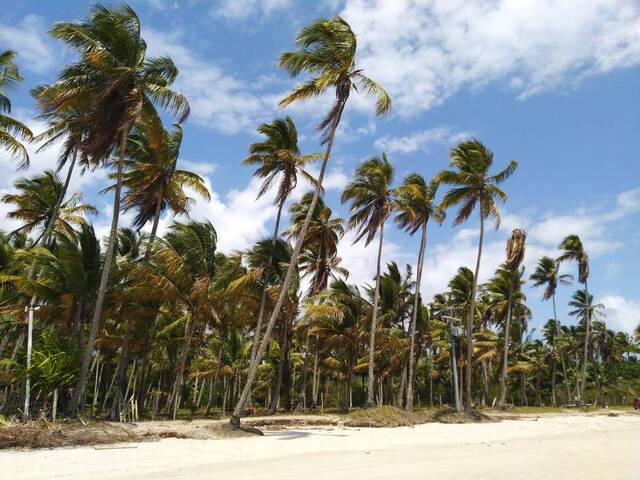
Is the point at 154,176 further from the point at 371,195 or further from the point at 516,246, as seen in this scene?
the point at 516,246

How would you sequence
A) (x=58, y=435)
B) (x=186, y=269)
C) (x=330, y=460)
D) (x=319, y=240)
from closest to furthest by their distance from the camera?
1. (x=330, y=460)
2. (x=58, y=435)
3. (x=186, y=269)
4. (x=319, y=240)

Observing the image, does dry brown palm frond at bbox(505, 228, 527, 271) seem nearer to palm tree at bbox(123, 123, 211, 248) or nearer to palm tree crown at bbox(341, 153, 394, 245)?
palm tree crown at bbox(341, 153, 394, 245)

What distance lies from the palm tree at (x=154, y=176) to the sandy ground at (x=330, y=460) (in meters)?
10.8

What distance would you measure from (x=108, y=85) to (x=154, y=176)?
5.74 metres

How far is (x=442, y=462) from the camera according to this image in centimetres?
968

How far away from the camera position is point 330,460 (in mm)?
9773

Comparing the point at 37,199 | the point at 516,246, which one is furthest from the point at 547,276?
the point at 37,199

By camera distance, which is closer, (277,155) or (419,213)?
(277,155)

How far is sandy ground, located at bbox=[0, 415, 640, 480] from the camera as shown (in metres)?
7.91

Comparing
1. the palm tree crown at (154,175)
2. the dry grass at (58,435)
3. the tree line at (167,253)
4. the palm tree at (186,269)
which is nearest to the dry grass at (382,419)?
the tree line at (167,253)

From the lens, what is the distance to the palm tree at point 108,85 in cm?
1493

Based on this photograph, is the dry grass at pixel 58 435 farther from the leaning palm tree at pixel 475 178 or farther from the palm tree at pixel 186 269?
the leaning palm tree at pixel 475 178

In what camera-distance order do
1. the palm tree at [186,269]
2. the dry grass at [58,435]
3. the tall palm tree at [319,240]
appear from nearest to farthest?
the dry grass at [58,435] < the palm tree at [186,269] < the tall palm tree at [319,240]

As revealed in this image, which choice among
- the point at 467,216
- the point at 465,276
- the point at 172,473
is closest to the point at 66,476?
the point at 172,473
